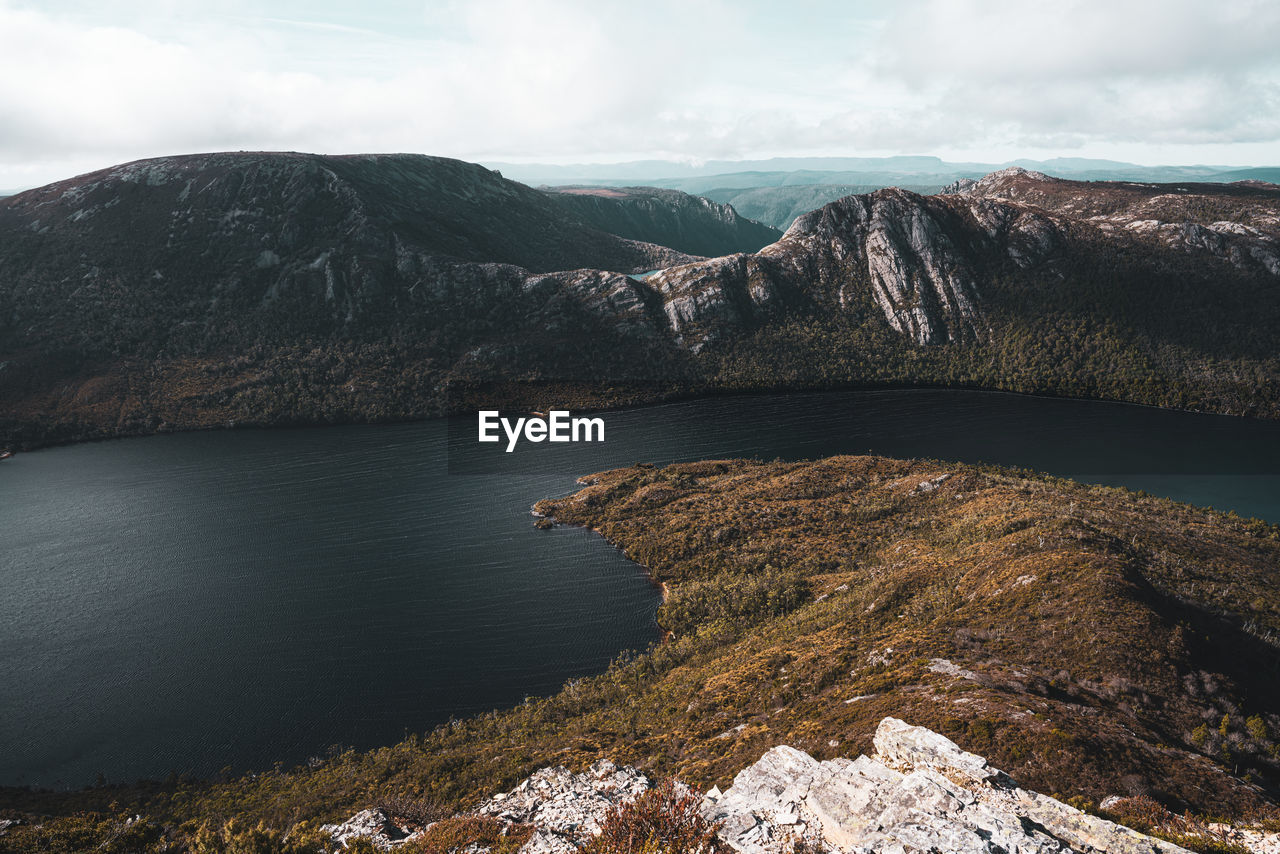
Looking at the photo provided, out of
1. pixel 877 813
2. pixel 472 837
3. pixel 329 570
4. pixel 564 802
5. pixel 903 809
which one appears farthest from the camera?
pixel 329 570

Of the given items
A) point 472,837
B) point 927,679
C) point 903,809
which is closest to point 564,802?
point 472,837

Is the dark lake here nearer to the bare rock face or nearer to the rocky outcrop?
the rocky outcrop

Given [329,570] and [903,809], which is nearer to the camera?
[903,809]

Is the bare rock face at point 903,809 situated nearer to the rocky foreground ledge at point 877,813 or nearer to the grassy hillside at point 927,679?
the rocky foreground ledge at point 877,813

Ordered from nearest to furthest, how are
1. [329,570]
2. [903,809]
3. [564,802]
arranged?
[903,809] < [564,802] < [329,570]

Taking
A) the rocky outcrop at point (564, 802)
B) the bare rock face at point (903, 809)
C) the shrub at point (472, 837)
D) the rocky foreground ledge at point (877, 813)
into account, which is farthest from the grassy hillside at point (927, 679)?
the shrub at point (472, 837)

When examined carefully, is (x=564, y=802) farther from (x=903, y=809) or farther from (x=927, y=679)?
(x=927, y=679)

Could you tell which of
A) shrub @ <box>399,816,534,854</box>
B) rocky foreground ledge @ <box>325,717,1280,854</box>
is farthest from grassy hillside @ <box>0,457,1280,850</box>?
shrub @ <box>399,816,534,854</box>
